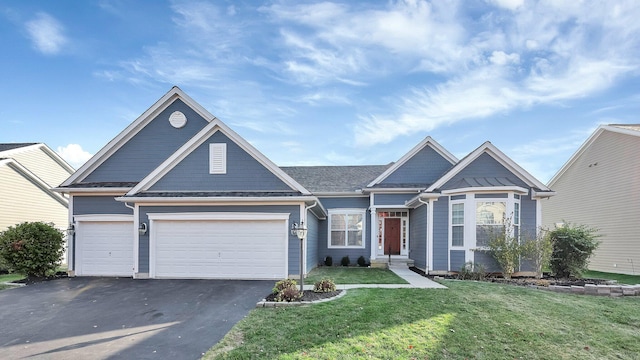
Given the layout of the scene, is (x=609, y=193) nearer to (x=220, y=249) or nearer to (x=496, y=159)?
(x=496, y=159)

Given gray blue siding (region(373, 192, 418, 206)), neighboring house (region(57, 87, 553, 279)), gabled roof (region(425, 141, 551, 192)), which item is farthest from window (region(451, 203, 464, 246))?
gray blue siding (region(373, 192, 418, 206))

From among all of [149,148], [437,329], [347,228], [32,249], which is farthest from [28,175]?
[437,329]

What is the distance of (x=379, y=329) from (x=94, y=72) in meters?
14.8

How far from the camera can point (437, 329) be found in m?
5.93

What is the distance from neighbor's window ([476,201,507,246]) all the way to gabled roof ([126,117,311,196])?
6932 mm

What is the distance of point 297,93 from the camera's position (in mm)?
15883

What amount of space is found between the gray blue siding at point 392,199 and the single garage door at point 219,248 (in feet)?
20.3

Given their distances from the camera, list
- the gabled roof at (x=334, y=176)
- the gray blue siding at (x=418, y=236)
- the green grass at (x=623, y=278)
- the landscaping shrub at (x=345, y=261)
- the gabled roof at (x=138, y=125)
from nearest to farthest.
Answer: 1. the green grass at (x=623, y=278)
2. the gabled roof at (x=138, y=125)
3. the gray blue siding at (x=418, y=236)
4. the landscaping shrub at (x=345, y=261)
5. the gabled roof at (x=334, y=176)

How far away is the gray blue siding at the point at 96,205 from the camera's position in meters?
12.8

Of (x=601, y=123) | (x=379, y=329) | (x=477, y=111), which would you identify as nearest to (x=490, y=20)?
(x=477, y=111)

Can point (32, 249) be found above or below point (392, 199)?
below

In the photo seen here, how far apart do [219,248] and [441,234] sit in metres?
8.34

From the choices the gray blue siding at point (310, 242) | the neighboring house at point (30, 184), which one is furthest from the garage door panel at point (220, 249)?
the neighboring house at point (30, 184)

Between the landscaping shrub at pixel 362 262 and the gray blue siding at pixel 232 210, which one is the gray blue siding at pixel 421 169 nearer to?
the landscaping shrub at pixel 362 262
